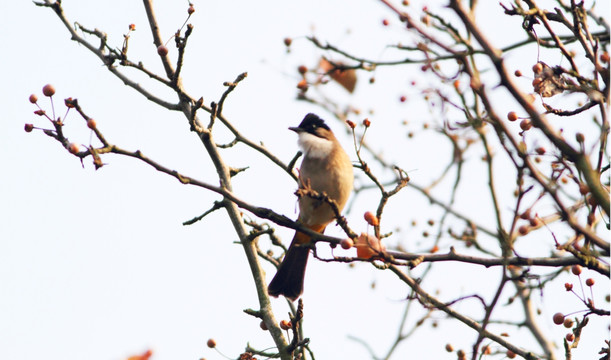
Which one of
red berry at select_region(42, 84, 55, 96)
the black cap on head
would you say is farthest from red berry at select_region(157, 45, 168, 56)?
the black cap on head

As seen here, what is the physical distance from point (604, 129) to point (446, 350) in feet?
10.7

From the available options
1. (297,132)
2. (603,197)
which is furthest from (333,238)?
(297,132)

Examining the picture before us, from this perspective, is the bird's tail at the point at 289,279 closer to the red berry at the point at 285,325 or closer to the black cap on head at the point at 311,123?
the red berry at the point at 285,325

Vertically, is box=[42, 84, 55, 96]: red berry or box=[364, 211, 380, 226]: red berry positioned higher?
box=[42, 84, 55, 96]: red berry

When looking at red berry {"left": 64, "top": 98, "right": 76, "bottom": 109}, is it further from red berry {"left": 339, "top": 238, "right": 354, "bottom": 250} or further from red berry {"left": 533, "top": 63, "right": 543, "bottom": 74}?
red berry {"left": 533, "top": 63, "right": 543, "bottom": 74}

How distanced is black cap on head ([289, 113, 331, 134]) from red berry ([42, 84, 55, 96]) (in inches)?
119

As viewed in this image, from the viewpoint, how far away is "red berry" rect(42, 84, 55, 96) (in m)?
3.96

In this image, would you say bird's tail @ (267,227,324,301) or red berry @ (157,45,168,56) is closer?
red berry @ (157,45,168,56)

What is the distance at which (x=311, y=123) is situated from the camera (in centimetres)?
682

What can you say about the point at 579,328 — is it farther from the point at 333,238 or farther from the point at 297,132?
the point at 297,132

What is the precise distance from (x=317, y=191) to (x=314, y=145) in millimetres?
427

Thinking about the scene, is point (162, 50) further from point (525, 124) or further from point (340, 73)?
point (340, 73)

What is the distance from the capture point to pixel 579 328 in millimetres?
4039

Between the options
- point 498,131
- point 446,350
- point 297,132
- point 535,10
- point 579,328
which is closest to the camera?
point 498,131
